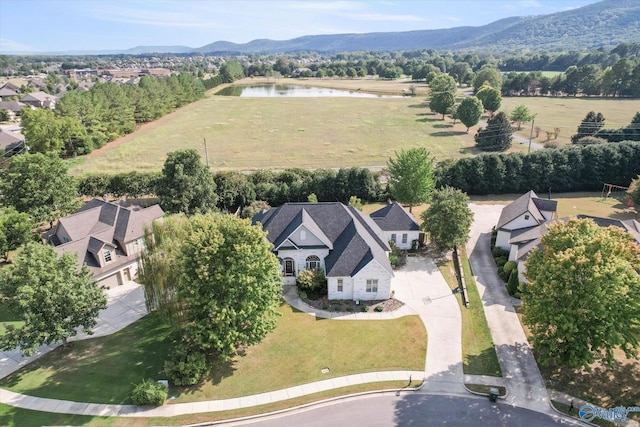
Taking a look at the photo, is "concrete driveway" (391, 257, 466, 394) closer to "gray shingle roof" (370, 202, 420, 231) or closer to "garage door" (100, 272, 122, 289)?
"gray shingle roof" (370, 202, 420, 231)

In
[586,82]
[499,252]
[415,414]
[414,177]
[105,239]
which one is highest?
[586,82]

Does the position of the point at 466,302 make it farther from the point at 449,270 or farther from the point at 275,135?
the point at 275,135

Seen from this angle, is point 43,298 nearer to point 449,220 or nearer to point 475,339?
point 475,339

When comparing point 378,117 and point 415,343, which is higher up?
point 378,117

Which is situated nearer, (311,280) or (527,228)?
(311,280)

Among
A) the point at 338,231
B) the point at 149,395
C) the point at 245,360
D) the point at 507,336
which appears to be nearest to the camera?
the point at 149,395

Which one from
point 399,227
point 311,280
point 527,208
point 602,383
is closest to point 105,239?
point 311,280

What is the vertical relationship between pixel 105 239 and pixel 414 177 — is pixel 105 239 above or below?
below

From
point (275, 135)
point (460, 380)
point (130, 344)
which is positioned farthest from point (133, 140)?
point (460, 380)
